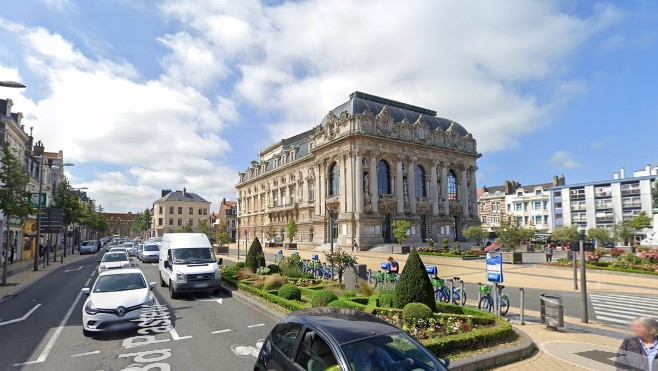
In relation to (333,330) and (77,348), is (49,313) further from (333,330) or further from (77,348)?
(333,330)

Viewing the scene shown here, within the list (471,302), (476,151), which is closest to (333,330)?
(471,302)

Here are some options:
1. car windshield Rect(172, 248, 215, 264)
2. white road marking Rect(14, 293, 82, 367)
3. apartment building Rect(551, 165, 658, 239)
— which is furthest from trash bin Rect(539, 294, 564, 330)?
apartment building Rect(551, 165, 658, 239)

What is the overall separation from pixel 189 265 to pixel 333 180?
4177 centimetres

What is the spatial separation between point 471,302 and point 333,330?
38.3 ft

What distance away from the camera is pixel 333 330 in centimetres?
485

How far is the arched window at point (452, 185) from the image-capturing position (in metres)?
64.2

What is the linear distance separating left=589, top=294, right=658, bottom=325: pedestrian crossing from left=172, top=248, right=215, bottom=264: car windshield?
1550 centimetres

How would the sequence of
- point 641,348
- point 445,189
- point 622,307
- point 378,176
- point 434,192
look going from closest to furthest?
point 641,348 → point 622,307 → point 378,176 → point 434,192 → point 445,189

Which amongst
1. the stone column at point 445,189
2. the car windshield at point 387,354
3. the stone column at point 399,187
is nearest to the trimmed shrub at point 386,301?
the car windshield at point 387,354

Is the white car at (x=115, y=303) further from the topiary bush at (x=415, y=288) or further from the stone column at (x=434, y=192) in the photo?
the stone column at (x=434, y=192)

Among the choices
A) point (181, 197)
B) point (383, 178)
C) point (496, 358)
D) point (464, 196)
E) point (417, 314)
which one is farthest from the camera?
point (181, 197)

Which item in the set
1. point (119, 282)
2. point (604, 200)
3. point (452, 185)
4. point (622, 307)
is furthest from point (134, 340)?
point (604, 200)

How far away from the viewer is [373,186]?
52.5m

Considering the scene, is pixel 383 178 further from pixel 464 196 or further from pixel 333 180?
pixel 464 196
